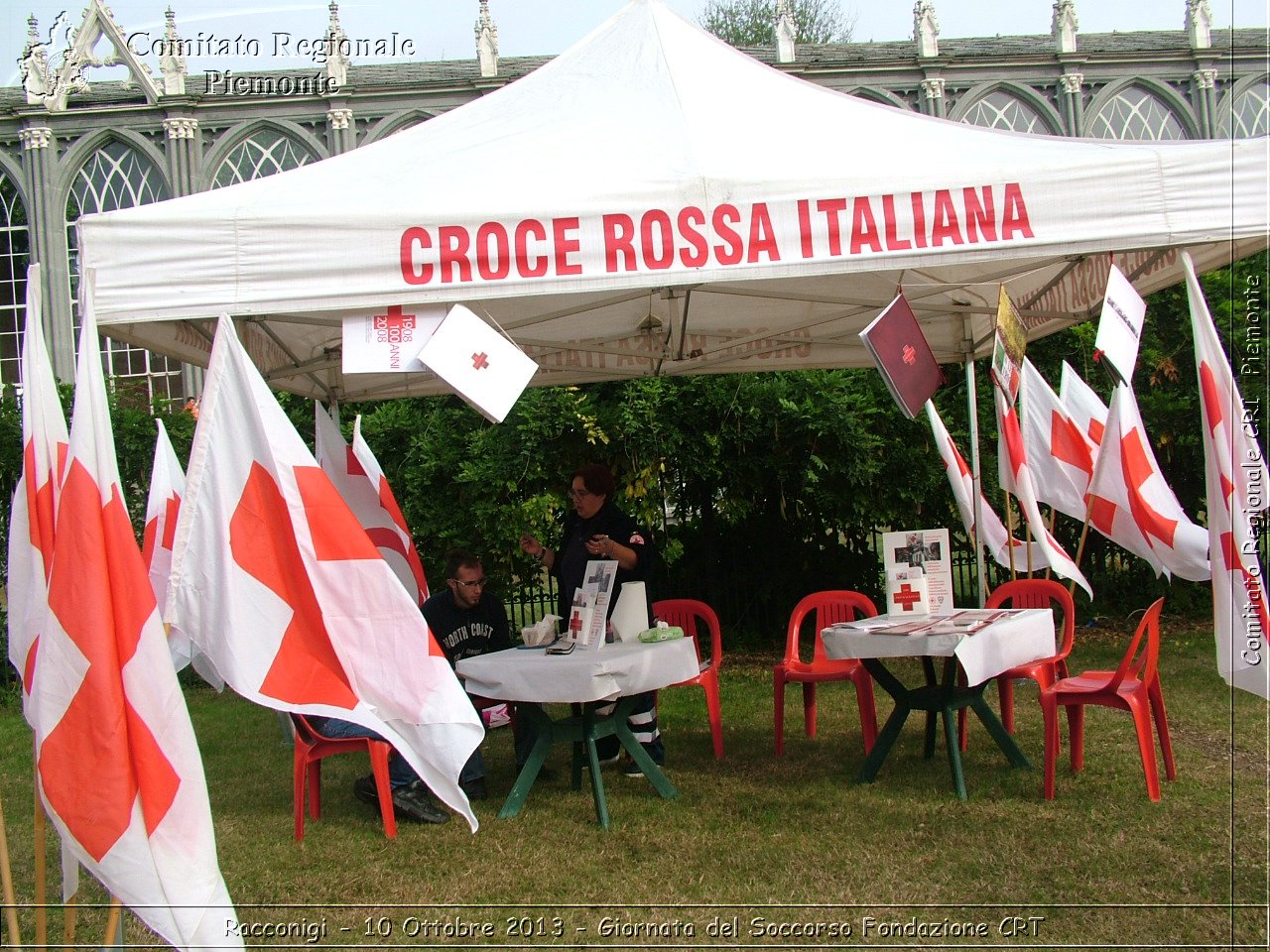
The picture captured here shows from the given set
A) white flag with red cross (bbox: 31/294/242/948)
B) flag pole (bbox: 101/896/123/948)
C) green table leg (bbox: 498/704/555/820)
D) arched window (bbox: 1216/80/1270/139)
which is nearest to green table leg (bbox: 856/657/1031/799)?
green table leg (bbox: 498/704/555/820)

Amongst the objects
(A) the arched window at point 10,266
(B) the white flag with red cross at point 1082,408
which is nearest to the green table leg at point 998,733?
(B) the white flag with red cross at point 1082,408

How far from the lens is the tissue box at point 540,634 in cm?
541

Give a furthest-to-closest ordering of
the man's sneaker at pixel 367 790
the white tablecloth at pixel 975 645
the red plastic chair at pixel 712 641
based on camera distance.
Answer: the red plastic chair at pixel 712 641 < the man's sneaker at pixel 367 790 < the white tablecloth at pixel 975 645

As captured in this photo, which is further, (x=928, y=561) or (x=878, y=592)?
(x=878, y=592)

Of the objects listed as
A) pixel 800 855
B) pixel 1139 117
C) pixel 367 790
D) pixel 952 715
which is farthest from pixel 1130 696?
pixel 1139 117

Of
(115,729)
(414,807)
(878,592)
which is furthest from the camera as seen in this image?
(878,592)

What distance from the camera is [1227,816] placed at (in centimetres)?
448

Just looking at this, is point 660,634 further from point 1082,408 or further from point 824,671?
point 1082,408

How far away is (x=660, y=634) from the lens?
5.19 metres

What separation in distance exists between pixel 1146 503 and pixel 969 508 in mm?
1663

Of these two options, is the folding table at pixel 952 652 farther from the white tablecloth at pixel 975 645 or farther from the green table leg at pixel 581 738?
the green table leg at pixel 581 738

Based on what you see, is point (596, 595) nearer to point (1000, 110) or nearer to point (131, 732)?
point (131, 732)

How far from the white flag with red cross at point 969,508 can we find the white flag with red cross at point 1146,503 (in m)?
0.86

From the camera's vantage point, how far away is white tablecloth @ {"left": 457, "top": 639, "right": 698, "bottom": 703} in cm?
477
